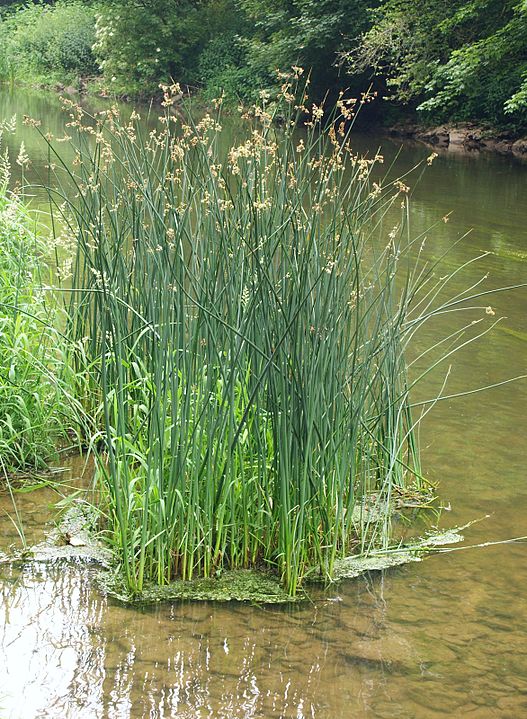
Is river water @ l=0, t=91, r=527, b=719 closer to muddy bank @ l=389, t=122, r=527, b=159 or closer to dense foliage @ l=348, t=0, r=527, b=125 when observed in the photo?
dense foliage @ l=348, t=0, r=527, b=125

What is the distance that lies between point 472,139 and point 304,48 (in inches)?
208

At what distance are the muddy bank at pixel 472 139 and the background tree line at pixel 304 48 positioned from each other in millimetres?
251

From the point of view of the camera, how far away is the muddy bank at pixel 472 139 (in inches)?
624

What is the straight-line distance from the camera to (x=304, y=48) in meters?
20.1

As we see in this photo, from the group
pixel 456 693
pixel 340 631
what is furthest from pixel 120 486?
pixel 456 693

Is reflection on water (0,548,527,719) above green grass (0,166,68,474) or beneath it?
beneath

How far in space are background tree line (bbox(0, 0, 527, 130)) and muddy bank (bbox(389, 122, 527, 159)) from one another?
251 millimetres

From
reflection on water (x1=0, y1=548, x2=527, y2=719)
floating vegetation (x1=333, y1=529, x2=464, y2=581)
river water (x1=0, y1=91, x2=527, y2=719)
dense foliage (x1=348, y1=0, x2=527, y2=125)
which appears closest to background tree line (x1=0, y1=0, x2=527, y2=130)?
dense foliage (x1=348, y1=0, x2=527, y2=125)

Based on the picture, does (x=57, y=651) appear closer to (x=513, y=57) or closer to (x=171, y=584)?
(x=171, y=584)

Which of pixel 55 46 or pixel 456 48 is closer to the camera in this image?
pixel 456 48

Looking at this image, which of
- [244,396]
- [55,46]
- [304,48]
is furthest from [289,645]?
[55,46]

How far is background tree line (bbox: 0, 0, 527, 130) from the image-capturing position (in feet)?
50.4

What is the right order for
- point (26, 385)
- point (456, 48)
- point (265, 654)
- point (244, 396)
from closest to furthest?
point (265, 654)
point (244, 396)
point (26, 385)
point (456, 48)

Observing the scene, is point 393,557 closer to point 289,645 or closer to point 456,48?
point 289,645
